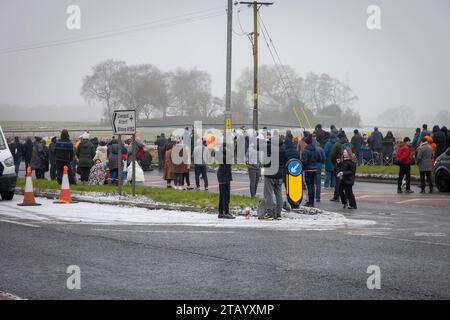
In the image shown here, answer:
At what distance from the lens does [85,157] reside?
958 inches

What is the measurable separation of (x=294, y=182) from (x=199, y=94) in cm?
6713

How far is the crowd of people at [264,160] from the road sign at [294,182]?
0.19 m

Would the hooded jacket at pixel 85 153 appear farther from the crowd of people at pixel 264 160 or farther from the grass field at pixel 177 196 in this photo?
the grass field at pixel 177 196

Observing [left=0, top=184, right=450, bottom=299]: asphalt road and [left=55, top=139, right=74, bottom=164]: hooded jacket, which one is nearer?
[left=0, top=184, right=450, bottom=299]: asphalt road

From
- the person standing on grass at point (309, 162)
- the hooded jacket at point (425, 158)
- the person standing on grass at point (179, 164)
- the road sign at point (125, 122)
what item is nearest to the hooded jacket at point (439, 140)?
the hooded jacket at point (425, 158)

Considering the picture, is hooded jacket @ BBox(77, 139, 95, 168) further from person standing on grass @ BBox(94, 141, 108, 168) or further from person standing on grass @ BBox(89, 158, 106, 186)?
person standing on grass @ BBox(94, 141, 108, 168)

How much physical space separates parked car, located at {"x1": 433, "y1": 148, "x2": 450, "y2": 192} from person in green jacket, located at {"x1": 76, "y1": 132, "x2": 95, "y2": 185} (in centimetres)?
1187

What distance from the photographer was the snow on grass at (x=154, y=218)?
48.8ft

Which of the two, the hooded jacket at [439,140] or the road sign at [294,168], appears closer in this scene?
the road sign at [294,168]

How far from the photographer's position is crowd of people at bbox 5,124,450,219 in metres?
16.2

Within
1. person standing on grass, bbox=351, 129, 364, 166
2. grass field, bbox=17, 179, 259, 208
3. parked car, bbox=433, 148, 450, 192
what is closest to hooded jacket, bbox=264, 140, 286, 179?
grass field, bbox=17, 179, 259, 208

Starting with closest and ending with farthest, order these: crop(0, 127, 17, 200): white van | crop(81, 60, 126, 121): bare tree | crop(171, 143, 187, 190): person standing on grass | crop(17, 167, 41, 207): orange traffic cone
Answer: crop(17, 167, 41, 207): orange traffic cone → crop(0, 127, 17, 200): white van → crop(171, 143, 187, 190): person standing on grass → crop(81, 60, 126, 121): bare tree
